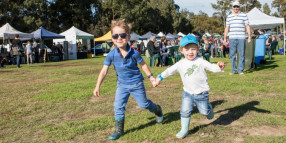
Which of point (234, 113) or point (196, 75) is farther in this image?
point (234, 113)

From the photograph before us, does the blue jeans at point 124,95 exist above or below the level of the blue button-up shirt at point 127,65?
below

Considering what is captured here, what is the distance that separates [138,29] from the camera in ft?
209

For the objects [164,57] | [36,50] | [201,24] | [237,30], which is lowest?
[164,57]

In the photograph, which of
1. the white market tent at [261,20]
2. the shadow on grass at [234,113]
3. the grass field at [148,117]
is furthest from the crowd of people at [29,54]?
the shadow on grass at [234,113]

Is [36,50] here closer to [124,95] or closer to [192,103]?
[124,95]

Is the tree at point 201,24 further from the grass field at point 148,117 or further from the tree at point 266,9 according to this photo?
the grass field at point 148,117

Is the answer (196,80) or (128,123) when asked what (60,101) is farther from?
(196,80)

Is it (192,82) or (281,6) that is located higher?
(281,6)

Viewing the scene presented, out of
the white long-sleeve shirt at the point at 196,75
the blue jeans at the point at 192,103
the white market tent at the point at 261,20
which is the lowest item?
the blue jeans at the point at 192,103

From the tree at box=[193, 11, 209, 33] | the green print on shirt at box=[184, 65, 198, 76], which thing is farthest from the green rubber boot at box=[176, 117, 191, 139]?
the tree at box=[193, 11, 209, 33]

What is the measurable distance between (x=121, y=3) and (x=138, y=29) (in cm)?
1017

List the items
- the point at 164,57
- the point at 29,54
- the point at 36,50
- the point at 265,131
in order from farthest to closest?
the point at 36,50 → the point at 29,54 → the point at 164,57 → the point at 265,131

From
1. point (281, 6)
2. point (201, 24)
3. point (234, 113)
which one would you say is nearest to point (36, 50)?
point (234, 113)

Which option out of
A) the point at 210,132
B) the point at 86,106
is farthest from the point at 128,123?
the point at 86,106
